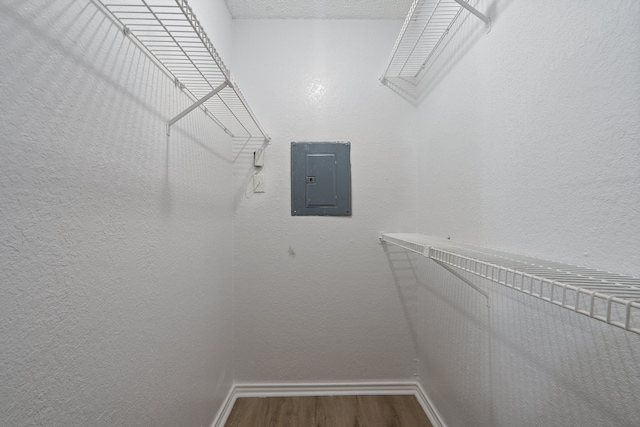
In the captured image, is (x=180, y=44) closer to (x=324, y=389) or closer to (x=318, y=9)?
(x=318, y=9)

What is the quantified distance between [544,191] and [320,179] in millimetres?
1210

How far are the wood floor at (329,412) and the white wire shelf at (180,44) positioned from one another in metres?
1.60

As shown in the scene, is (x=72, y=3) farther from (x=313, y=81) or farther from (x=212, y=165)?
(x=313, y=81)

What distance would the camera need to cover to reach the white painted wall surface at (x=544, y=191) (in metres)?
0.60

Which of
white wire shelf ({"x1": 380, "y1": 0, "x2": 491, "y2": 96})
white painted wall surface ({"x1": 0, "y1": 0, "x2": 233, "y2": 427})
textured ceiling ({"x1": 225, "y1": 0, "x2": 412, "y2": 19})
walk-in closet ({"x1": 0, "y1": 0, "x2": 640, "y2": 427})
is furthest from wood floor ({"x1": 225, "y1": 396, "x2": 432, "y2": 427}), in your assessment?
textured ceiling ({"x1": 225, "y1": 0, "x2": 412, "y2": 19})

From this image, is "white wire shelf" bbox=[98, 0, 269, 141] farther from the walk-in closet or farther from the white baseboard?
the white baseboard

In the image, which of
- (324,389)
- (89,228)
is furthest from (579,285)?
(324,389)

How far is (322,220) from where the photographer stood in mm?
1821

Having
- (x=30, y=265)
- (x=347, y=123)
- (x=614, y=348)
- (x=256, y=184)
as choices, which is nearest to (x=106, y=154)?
(x=30, y=265)

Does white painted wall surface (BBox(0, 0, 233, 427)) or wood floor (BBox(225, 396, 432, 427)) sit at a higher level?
white painted wall surface (BBox(0, 0, 233, 427))

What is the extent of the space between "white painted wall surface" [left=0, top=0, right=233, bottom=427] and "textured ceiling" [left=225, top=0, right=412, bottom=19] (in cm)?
105

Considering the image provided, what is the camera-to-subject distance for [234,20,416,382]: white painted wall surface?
180 cm

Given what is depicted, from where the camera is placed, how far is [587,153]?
0.67 m

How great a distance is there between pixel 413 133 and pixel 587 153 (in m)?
1.24
